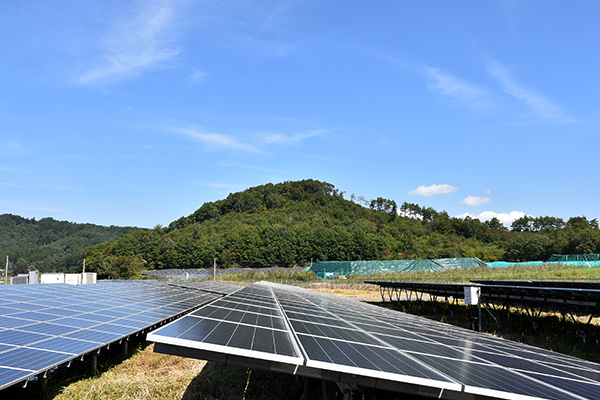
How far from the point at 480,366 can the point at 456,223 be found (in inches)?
6635

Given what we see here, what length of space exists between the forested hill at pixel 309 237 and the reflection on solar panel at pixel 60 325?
8851cm

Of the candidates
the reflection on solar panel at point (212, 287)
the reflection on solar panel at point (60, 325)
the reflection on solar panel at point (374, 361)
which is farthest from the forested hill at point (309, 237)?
the reflection on solar panel at point (374, 361)

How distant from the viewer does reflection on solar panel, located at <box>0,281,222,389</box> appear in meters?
7.89

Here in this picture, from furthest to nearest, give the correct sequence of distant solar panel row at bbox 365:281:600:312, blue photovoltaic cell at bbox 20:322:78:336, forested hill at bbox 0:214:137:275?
forested hill at bbox 0:214:137:275 < distant solar panel row at bbox 365:281:600:312 < blue photovoltaic cell at bbox 20:322:78:336

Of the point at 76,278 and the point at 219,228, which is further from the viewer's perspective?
the point at 219,228

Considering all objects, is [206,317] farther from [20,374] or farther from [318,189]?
[318,189]

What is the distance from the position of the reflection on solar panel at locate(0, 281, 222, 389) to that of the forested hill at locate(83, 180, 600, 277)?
290 ft

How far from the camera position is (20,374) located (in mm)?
7062

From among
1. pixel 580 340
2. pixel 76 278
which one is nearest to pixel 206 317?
pixel 580 340

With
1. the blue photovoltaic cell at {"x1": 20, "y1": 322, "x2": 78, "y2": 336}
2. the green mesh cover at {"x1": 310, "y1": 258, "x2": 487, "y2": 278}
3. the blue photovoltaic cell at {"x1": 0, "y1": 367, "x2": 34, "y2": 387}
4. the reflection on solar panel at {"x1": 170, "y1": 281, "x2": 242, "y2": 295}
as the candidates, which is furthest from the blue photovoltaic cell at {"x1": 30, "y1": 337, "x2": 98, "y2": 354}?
the green mesh cover at {"x1": 310, "y1": 258, "x2": 487, "y2": 278}

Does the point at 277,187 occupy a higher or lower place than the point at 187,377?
higher

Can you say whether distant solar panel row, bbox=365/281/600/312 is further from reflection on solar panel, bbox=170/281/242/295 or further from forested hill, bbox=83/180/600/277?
forested hill, bbox=83/180/600/277

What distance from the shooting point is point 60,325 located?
1136cm

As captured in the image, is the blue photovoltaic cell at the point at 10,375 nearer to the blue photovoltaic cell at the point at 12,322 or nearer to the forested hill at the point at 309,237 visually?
the blue photovoltaic cell at the point at 12,322
